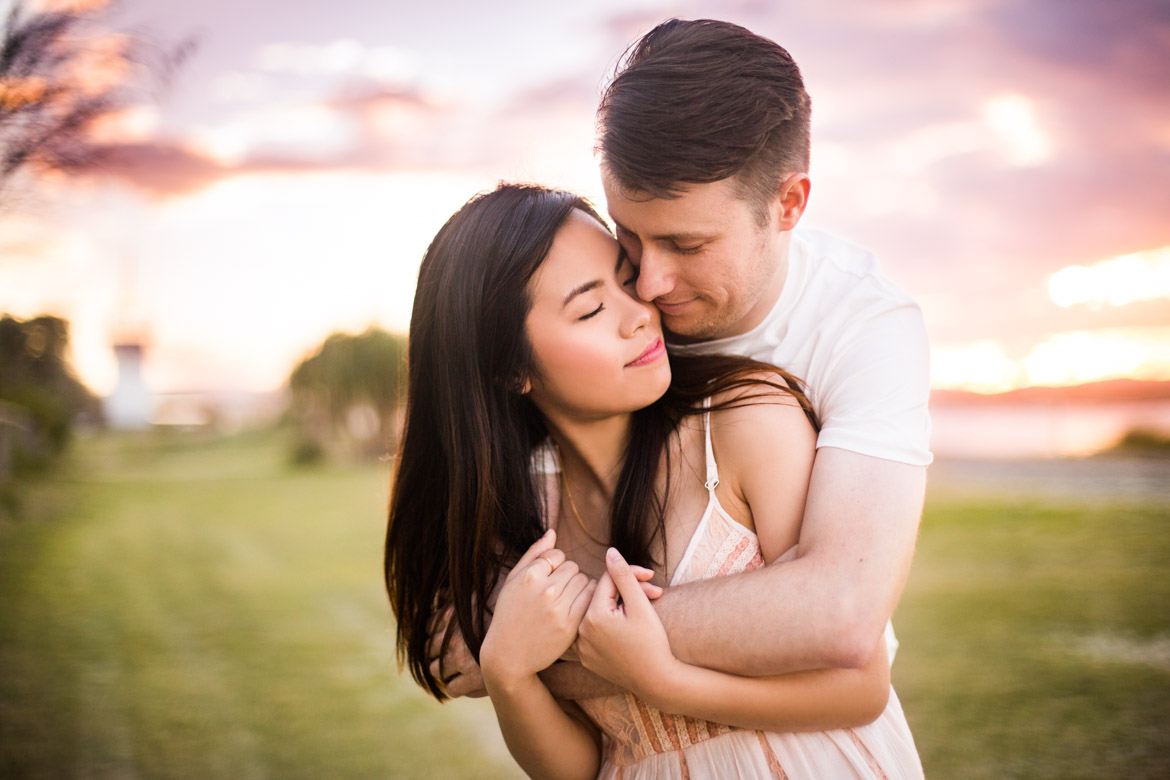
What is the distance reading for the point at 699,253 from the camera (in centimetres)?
197

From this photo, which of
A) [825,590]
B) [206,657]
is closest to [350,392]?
[206,657]

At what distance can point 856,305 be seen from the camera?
6.33 feet

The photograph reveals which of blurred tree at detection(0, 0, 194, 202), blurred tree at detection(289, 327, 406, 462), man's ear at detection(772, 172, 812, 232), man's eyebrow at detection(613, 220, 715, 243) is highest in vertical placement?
blurred tree at detection(0, 0, 194, 202)

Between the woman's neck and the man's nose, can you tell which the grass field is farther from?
the man's nose

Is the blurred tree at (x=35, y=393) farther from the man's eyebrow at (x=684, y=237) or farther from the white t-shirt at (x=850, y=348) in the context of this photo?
the white t-shirt at (x=850, y=348)

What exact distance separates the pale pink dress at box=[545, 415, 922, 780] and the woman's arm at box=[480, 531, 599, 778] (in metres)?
0.15

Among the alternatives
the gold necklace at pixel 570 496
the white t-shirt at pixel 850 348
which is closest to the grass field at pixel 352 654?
the gold necklace at pixel 570 496

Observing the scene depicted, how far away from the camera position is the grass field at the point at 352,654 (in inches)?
190

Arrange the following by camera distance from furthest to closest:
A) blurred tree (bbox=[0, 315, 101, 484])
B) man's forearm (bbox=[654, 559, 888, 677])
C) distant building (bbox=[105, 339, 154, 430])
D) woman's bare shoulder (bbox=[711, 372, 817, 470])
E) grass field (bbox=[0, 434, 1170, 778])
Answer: distant building (bbox=[105, 339, 154, 430]), blurred tree (bbox=[0, 315, 101, 484]), grass field (bbox=[0, 434, 1170, 778]), woman's bare shoulder (bbox=[711, 372, 817, 470]), man's forearm (bbox=[654, 559, 888, 677])

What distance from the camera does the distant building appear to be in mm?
22144

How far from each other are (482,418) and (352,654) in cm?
563

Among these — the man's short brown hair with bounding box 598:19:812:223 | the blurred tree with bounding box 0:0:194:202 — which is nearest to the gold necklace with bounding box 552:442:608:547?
the man's short brown hair with bounding box 598:19:812:223

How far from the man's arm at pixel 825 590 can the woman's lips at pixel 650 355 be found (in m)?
0.47

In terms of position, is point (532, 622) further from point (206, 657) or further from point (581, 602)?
point (206, 657)
